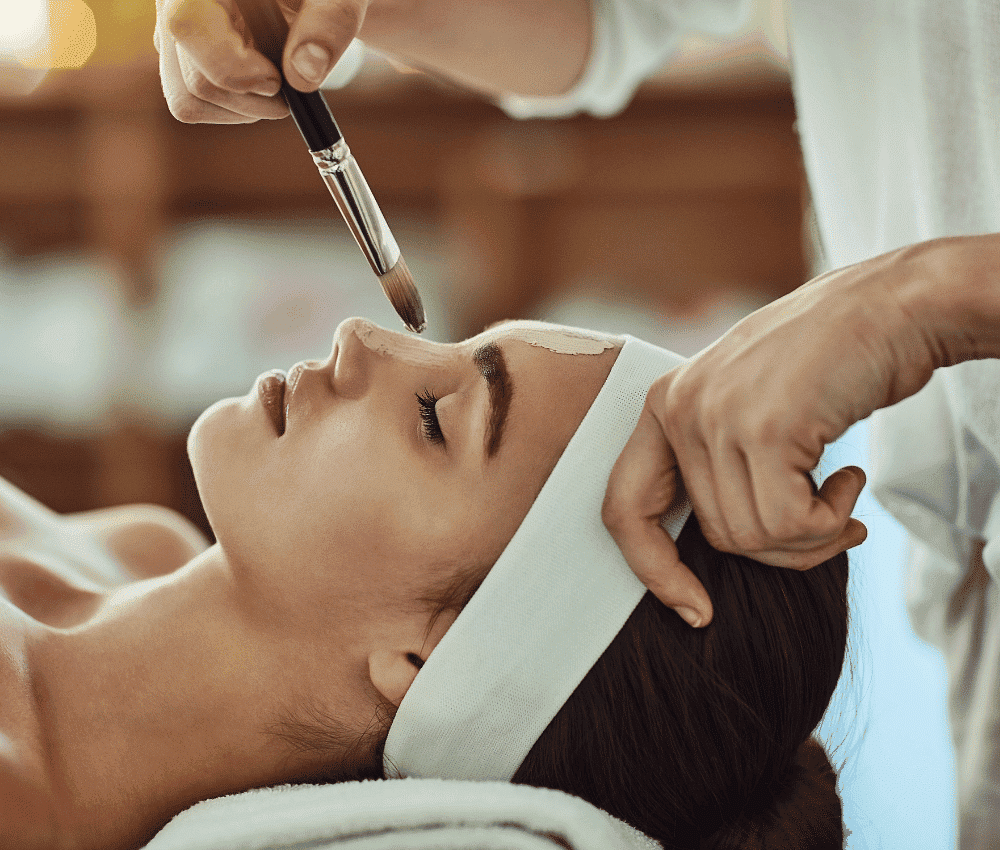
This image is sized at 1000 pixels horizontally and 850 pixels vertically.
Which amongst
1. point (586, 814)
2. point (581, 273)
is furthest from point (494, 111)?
point (586, 814)

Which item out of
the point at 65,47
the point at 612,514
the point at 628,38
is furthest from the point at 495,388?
the point at 65,47

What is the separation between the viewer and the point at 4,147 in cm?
189

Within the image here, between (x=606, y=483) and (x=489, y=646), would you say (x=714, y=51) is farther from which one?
(x=489, y=646)

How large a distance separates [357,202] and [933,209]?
549 mm

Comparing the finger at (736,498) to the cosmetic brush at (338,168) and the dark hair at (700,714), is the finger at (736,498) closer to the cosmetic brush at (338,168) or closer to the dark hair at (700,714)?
the dark hair at (700,714)

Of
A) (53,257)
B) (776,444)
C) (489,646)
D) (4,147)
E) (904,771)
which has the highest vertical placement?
(4,147)

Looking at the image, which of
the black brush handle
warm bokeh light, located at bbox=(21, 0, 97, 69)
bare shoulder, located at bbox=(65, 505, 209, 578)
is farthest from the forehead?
warm bokeh light, located at bbox=(21, 0, 97, 69)

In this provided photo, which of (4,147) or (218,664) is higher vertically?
(4,147)

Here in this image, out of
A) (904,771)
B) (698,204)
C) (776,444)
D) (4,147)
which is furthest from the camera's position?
(698,204)

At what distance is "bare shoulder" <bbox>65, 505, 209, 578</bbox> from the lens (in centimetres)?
113

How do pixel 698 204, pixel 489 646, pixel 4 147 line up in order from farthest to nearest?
pixel 698 204, pixel 4 147, pixel 489 646

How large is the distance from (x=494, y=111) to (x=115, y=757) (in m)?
1.66

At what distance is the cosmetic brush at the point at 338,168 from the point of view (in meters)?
0.66

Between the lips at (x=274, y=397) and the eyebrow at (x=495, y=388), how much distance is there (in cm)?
19
